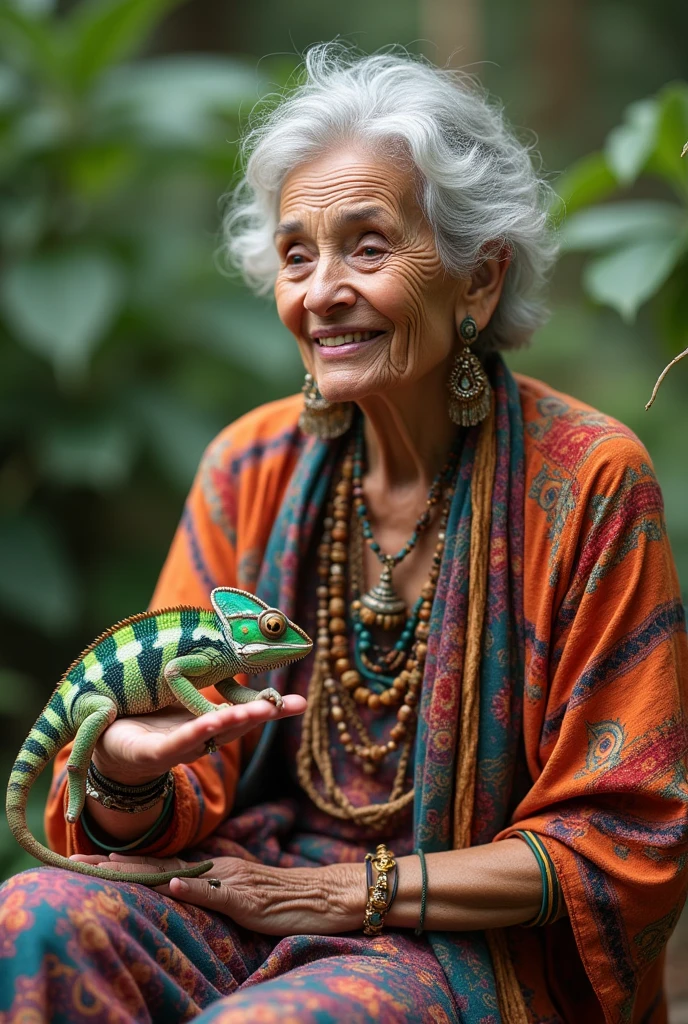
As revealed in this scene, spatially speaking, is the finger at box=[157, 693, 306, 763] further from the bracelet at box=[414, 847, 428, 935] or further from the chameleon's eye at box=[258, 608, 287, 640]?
the bracelet at box=[414, 847, 428, 935]

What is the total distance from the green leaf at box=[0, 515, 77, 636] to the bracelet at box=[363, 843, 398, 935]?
7.14 feet

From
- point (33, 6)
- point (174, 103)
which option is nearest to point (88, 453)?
point (174, 103)

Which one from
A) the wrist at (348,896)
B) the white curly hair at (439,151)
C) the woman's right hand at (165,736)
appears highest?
the white curly hair at (439,151)

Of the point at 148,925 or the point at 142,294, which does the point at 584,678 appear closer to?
the point at 148,925

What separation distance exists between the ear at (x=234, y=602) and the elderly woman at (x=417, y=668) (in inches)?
7.0

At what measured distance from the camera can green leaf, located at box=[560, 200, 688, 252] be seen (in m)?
2.88

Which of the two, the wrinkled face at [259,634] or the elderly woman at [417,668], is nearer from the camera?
the wrinkled face at [259,634]

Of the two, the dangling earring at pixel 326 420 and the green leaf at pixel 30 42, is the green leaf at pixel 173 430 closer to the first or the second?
the green leaf at pixel 30 42

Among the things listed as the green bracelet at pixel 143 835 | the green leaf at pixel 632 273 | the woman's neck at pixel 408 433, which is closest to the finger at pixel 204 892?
the green bracelet at pixel 143 835

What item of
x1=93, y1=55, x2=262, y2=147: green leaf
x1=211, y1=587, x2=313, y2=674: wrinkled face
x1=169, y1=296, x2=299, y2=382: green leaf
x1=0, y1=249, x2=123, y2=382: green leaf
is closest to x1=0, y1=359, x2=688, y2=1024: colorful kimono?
x1=211, y1=587, x2=313, y2=674: wrinkled face

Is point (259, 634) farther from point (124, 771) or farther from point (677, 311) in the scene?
point (677, 311)

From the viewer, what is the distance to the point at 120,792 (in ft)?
6.03

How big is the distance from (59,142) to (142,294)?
642mm

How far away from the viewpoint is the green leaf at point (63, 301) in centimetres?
351
